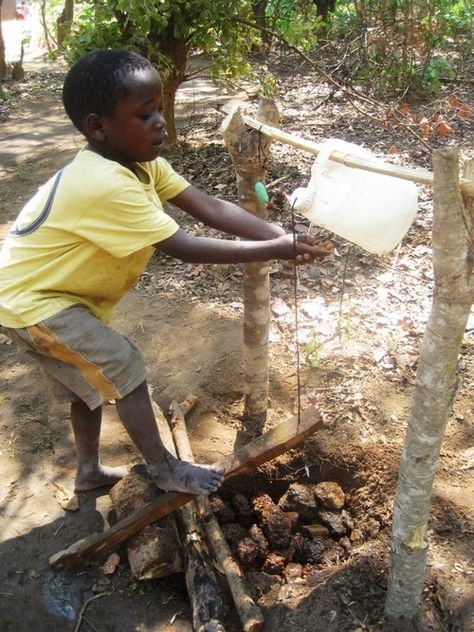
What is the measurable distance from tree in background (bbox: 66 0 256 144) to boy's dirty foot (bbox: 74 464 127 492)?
12.8ft

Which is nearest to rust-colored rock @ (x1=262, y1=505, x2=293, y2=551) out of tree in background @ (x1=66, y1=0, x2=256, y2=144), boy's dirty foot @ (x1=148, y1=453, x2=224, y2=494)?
boy's dirty foot @ (x1=148, y1=453, x2=224, y2=494)

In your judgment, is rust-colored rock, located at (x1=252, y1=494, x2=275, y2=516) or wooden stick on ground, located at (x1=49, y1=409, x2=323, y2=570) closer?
wooden stick on ground, located at (x1=49, y1=409, x2=323, y2=570)

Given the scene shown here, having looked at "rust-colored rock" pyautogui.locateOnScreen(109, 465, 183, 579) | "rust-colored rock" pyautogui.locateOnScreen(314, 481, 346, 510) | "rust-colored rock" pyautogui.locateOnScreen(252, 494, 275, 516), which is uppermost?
"rust-colored rock" pyautogui.locateOnScreen(109, 465, 183, 579)

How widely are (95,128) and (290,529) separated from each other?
1.93 metres

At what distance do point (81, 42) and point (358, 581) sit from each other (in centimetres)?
509

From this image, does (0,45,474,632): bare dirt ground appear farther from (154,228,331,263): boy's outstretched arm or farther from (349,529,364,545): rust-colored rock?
(154,228,331,263): boy's outstretched arm

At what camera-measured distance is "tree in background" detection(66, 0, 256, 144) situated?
5320 millimetres

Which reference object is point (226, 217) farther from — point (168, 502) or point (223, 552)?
point (223, 552)

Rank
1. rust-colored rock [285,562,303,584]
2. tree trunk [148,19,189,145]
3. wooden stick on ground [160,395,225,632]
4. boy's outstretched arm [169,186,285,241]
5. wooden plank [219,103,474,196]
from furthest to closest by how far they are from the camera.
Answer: tree trunk [148,19,189,145]
rust-colored rock [285,562,303,584]
boy's outstretched arm [169,186,285,241]
wooden stick on ground [160,395,225,632]
wooden plank [219,103,474,196]

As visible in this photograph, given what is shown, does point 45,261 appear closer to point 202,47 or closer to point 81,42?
point 81,42

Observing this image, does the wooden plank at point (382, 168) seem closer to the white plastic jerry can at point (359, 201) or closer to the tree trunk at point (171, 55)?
the white plastic jerry can at point (359, 201)

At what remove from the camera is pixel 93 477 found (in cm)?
274

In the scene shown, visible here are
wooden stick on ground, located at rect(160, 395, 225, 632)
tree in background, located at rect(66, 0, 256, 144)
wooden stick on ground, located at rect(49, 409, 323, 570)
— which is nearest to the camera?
wooden stick on ground, located at rect(160, 395, 225, 632)

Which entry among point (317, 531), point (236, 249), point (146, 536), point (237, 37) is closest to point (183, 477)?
point (146, 536)
